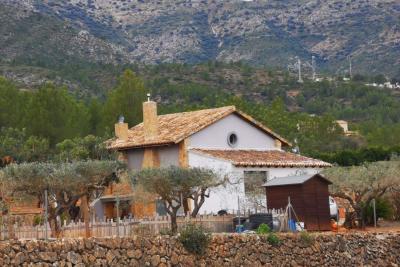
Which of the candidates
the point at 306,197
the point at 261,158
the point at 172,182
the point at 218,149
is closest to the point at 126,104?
the point at 218,149

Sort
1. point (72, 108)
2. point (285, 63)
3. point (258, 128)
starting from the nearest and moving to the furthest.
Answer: point (258, 128), point (72, 108), point (285, 63)

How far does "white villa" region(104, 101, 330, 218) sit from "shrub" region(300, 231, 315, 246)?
577 centimetres

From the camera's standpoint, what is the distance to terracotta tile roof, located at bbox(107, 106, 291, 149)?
40.0 metres

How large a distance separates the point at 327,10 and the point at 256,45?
2782 centimetres

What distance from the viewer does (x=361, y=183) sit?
130ft

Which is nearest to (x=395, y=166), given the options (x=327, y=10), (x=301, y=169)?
(x=301, y=169)

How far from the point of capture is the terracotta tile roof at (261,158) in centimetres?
3956

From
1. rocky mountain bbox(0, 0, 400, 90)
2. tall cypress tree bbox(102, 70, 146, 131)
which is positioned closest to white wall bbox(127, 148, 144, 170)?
tall cypress tree bbox(102, 70, 146, 131)

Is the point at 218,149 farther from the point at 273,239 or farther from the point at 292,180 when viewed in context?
the point at 273,239

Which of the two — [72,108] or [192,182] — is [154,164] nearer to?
[192,182]

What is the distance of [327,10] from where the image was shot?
195m

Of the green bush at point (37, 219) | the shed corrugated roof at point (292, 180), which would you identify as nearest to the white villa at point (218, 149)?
the shed corrugated roof at point (292, 180)

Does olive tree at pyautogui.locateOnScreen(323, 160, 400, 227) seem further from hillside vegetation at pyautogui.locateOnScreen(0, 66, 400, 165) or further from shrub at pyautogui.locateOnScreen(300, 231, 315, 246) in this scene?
hillside vegetation at pyautogui.locateOnScreen(0, 66, 400, 165)

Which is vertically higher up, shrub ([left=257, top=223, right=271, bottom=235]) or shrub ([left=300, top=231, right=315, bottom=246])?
shrub ([left=257, top=223, right=271, bottom=235])
